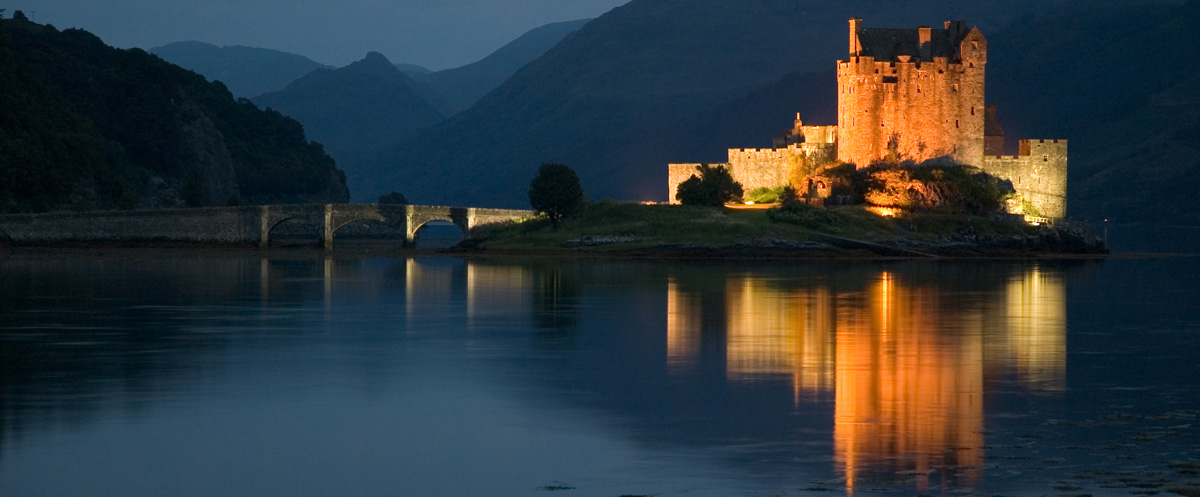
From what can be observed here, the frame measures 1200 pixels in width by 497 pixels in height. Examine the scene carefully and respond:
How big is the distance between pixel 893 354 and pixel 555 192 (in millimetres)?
64500

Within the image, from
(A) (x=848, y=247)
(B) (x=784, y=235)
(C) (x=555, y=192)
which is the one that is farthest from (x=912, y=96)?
(C) (x=555, y=192)

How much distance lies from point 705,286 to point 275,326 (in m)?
24.3

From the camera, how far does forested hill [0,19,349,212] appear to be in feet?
372

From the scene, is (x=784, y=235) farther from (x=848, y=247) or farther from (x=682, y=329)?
(x=682, y=329)

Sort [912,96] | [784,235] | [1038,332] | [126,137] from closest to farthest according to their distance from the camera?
[1038,332], [784,235], [912,96], [126,137]

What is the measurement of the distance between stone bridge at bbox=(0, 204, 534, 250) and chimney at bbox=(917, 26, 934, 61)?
2991 centimetres

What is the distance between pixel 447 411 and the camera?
97.5 feet

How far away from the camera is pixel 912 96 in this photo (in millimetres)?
102062

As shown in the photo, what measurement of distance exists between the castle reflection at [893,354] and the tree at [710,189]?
35.9 meters

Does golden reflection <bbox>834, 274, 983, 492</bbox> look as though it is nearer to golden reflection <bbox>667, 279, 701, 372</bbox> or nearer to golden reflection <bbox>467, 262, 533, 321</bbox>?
golden reflection <bbox>667, 279, 701, 372</bbox>

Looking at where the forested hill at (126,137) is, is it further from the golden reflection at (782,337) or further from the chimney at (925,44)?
the golden reflection at (782,337)

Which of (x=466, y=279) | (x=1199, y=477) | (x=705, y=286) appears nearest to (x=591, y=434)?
(x=1199, y=477)

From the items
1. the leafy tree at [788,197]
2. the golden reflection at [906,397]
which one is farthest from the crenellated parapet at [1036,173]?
the golden reflection at [906,397]

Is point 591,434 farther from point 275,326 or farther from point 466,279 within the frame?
point 466,279
